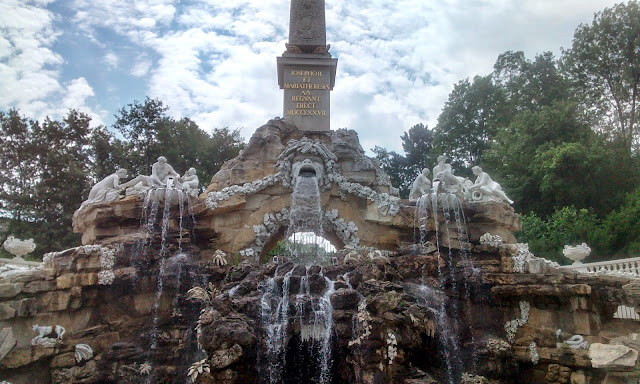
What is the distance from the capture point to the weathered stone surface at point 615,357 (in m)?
9.58

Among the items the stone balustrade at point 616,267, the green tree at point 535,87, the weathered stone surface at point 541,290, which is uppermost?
the green tree at point 535,87

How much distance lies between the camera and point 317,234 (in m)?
14.3

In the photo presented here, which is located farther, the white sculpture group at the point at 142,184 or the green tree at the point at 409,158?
the green tree at the point at 409,158

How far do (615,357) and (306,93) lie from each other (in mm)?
10662

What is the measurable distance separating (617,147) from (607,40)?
525 cm

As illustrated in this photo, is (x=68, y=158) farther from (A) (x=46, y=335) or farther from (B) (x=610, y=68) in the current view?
(B) (x=610, y=68)

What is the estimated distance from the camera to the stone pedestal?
53.2ft

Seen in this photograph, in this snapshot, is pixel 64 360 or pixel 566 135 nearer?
pixel 64 360

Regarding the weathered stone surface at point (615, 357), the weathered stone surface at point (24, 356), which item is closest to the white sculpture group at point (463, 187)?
the weathered stone surface at point (615, 357)

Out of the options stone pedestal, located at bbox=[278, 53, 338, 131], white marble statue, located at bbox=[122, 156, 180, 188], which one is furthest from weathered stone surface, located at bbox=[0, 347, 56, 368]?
stone pedestal, located at bbox=[278, 53, 338, 131]

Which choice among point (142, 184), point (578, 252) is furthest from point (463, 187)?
point (142, 184)

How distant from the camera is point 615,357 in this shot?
378 inches

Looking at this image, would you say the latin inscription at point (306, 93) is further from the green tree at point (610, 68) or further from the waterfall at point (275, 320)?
the green tree at point (610, 68)

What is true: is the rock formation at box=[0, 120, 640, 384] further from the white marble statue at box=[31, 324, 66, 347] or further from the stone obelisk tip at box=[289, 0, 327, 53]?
the stone obelisk tip at box=[289, 0, 327, 53]
